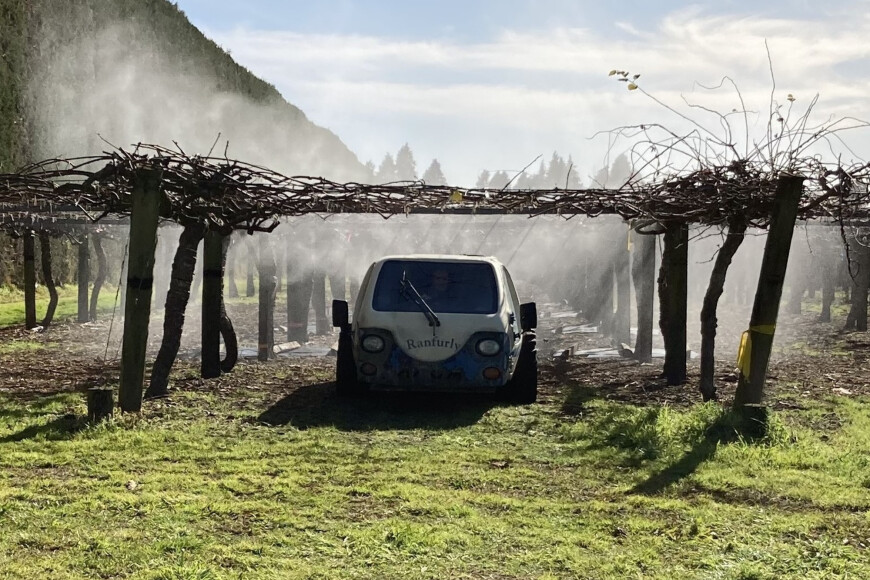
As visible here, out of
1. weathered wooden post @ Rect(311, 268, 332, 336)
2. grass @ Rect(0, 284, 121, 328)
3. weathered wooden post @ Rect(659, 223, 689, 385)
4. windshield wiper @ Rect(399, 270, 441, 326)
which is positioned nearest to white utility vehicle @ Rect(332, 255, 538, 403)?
windshield wiper @ Rect(399, 270, 441, 326)

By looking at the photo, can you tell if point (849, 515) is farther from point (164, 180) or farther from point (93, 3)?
point (93, 3)

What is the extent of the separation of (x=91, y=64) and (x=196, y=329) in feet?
49.2

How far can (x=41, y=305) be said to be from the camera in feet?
97.5

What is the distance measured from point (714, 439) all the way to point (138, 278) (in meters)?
5.77

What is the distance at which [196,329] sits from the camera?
25.5 metres

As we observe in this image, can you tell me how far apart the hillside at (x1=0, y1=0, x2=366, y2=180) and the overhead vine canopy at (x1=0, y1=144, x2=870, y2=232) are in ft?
51.4

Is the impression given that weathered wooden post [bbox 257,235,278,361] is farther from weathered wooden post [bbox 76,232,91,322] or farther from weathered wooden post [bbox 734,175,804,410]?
weathered wooden post [bbox 734,175,804,410]

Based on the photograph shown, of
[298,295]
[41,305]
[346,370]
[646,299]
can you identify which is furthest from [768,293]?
[41,305]

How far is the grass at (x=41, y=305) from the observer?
1013 inches

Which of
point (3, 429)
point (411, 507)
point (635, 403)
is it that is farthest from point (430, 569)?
point (635, 403)

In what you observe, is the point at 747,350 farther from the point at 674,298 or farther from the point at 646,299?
the point at 646,299

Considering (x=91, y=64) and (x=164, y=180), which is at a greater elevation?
(x=91, y=64)

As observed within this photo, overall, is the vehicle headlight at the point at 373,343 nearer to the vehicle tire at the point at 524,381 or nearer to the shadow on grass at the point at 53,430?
the vehicle tire at the point at 524,381

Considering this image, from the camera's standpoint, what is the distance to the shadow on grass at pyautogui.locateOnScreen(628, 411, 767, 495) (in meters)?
7.45
